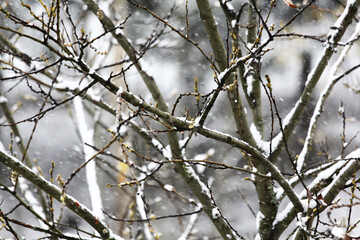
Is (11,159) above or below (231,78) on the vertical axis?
below

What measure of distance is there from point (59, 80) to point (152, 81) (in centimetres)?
85

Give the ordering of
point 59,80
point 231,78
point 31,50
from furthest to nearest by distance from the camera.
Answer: point 31,50 < point 59,80 < point 231,78

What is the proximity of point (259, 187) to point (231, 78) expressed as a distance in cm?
98

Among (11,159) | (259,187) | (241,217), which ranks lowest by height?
(11,159)

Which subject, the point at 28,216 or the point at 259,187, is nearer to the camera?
the point at 259,187

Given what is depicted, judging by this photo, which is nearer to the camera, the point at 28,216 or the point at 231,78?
the point at 231,78

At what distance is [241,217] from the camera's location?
1090 centimetres

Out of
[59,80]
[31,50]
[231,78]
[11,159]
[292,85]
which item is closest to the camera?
[11,159]

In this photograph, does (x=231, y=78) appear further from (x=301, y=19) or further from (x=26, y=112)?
(x=26, y=112)

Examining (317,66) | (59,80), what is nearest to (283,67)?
(317,66)

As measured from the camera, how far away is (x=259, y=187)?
3264 mm

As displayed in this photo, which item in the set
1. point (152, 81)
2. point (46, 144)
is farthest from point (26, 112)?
point (152, 81)

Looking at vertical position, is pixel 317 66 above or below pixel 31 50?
below

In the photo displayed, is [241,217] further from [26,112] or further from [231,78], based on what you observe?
[231,78]
